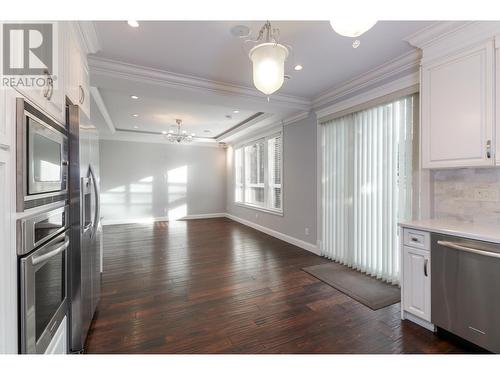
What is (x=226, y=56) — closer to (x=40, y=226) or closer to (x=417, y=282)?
(x=40, y=226)

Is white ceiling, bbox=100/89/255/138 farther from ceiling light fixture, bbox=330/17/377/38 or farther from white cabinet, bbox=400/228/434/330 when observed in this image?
white cabinet, bbox=400/228/434/330

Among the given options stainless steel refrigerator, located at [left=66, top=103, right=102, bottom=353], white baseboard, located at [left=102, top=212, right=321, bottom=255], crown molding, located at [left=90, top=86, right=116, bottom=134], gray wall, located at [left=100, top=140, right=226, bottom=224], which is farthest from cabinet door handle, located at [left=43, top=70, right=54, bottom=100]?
gray wall, located at [left=100, top=140, right=226, bottom=224]

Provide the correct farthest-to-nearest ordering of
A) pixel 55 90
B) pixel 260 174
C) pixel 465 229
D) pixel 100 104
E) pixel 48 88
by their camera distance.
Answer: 1. pixel 260 174
2. pixel 100 104
3. pixel 465 229
4. pixel 55 90
5. pixel 48 88

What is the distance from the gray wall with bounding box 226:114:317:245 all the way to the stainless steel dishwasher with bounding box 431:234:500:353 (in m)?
2.32

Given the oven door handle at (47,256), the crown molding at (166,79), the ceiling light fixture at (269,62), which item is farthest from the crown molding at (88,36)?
the oven door handle at (47,256)

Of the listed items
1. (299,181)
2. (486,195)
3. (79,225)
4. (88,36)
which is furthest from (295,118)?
(79,225)

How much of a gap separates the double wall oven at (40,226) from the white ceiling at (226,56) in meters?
1.46

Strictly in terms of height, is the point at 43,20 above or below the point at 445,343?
above

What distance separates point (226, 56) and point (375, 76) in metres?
1.95

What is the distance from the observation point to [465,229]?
184cm

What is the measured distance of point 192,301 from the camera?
252cm
